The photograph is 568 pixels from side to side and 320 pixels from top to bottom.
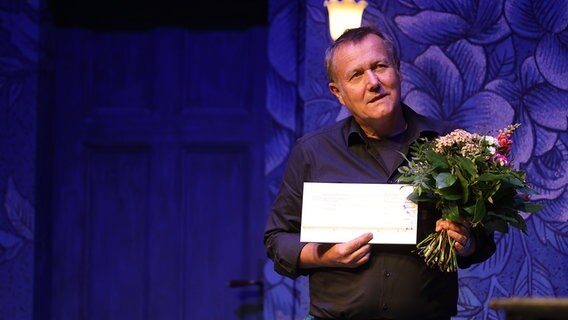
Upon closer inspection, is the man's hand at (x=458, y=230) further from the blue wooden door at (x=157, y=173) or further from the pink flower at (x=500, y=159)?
the blue wooden door at (x=157, y=173)

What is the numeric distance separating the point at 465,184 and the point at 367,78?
0.47 metres

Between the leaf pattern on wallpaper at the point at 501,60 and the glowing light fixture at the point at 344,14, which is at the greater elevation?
the glowing light fixture at the point at 344,14

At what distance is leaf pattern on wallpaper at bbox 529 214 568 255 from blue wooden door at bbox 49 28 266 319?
1394mm

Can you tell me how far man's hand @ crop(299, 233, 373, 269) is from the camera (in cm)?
236

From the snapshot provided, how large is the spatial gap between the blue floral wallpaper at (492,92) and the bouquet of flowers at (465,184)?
5.73ft

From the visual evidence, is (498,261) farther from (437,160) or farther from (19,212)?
(19,212)

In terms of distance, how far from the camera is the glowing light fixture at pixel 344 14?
392 centimetres

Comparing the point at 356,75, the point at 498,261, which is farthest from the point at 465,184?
the point at 498,261

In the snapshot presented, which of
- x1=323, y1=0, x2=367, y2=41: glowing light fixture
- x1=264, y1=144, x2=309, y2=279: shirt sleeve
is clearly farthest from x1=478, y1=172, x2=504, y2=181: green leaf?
x1=323, y1=0, x2=367, y2=41: glowing light fixture

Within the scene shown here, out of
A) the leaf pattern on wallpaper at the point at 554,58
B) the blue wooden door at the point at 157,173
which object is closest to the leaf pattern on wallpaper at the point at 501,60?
the leaf pattern on wallpaper at the point at 554,58

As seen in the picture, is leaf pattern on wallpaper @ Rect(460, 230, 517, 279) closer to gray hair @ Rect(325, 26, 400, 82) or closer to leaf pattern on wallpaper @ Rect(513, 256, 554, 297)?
leaf pattern on wallpaper @ Rect(513, 256, 554, 297)

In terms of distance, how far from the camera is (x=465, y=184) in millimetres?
2289

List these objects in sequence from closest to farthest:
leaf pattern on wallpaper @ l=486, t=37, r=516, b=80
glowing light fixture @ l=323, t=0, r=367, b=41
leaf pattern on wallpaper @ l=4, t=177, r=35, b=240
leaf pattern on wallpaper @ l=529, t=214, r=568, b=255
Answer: glowing light fixture @ l=323, t=0, r=367, b=41 → leaf pattern on wallpaper @ l=529, t=214, r=568, b=255 → leaf pattern on wallpaper @ l=486, t=37, r=516, b=80 → leaf pattern on wallpaper @ l=4, t=177, r=35, b=240

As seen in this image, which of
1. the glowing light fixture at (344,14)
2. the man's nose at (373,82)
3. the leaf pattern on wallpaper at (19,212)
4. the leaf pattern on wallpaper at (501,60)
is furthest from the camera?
the leaf pattern on wallpaper at (19,212)
